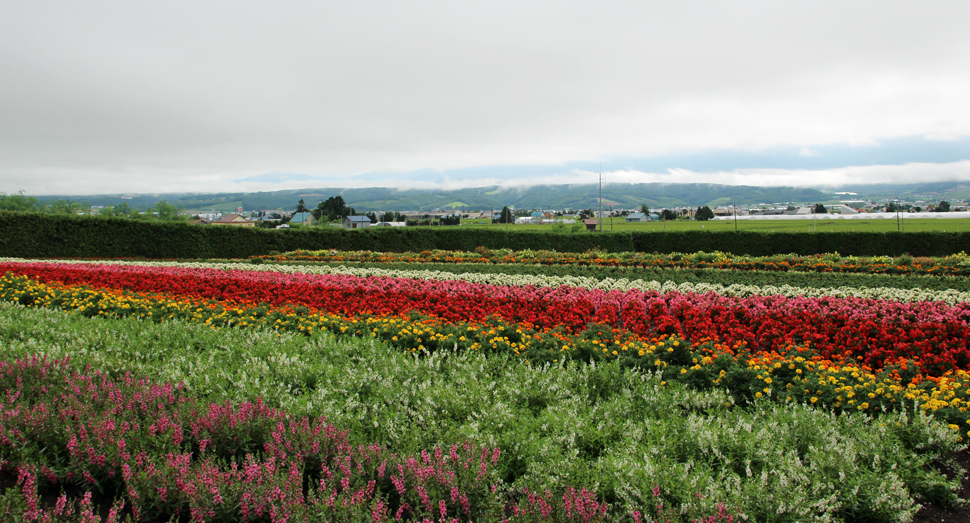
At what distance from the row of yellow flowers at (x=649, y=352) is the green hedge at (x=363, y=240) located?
17107mm

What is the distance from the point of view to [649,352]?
5.26 m

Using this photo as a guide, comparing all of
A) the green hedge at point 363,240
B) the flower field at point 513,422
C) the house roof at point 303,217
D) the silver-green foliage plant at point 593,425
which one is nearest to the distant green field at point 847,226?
the green hedge at point 363,240

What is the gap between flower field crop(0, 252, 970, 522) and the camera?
258 centimetres

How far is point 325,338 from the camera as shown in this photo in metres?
5.75

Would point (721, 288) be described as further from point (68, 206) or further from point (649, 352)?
point (68, 206)

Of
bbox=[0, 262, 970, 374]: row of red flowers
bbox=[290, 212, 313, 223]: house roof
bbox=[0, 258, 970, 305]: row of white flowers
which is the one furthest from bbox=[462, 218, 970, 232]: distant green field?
bbox=[290, 212, 313, 223]: house roof

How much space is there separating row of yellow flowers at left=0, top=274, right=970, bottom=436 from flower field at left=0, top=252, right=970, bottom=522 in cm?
3

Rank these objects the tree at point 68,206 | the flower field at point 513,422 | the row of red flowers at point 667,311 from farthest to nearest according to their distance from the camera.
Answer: the tree at point 68,206
the row of red flowers at point 667,311
the flower field at point 513,422

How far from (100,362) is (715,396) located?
5.49 m

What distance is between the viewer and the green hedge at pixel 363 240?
68.6 feet

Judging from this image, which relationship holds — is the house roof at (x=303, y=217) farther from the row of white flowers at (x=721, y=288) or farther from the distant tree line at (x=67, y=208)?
the row of white flowers at (x=721, y=288)

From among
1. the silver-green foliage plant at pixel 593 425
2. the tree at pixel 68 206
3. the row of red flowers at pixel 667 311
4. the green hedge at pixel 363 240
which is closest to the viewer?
the silver-green foliage plant at pixel 593 425

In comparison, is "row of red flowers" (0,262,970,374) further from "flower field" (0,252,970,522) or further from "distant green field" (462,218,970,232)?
"distant green field" (462,218,970,232)


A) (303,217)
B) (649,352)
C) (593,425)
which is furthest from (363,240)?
(303,217)
